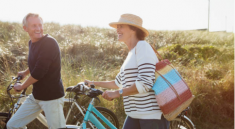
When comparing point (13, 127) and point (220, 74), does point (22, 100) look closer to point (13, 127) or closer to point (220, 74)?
point (13, 127)

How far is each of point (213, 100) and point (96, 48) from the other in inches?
228

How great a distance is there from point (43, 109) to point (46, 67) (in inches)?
24.1

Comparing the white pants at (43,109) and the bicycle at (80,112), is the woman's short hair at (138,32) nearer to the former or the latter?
the bicycle at (80,112)

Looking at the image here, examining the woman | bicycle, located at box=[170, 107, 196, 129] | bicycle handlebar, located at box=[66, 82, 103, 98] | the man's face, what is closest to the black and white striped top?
the woman

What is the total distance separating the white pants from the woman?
1.02 m

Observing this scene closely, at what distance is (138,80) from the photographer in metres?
2.28

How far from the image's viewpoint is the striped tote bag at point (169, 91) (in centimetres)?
230

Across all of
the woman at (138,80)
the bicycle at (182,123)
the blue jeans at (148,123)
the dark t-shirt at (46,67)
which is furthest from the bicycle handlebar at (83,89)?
the bicycle at (182,123)

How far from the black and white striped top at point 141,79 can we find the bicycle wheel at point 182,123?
1.52 meters

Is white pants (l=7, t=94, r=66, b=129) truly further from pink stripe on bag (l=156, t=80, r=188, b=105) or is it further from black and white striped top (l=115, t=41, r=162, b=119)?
pink stripe on bag (l=156, t=80, r=188, b=105)

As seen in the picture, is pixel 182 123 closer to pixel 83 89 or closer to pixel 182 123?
pixel 182 123

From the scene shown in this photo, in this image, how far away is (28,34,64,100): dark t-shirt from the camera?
2.94 metres

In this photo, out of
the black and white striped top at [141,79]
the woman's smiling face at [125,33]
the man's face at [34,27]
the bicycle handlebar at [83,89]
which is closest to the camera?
the black and white striped top at [141,79]

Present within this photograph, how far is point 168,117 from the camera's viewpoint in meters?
2.34
